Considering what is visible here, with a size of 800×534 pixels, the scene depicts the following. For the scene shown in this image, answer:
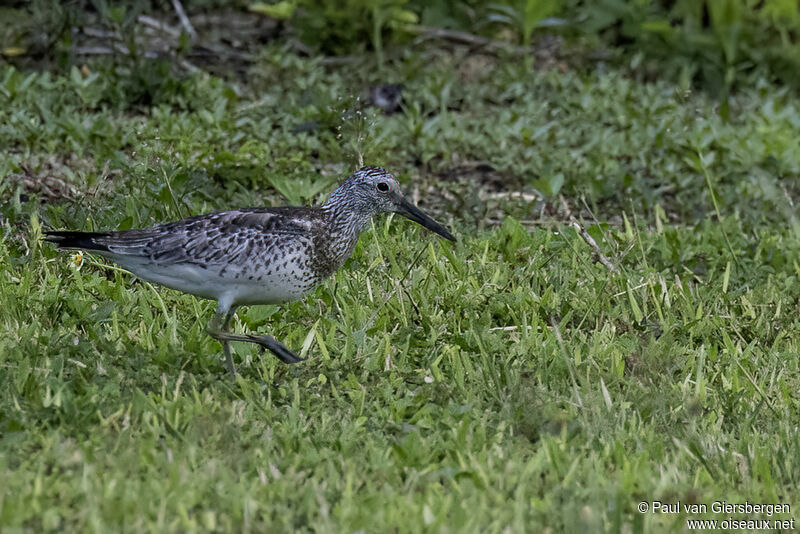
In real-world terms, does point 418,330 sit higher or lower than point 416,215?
lower

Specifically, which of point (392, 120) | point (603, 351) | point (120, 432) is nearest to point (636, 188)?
point (392, 120)

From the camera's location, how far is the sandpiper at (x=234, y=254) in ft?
16.4

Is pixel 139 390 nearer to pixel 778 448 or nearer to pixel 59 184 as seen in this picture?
pixel 778 448

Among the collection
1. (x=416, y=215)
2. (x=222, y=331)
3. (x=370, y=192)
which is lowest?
(x=222, y=331)

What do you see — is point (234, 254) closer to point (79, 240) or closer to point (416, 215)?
point (79, 240)

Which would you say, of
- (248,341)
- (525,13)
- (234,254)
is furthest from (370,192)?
(525,13)

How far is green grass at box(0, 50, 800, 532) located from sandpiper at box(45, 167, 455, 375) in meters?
0.30

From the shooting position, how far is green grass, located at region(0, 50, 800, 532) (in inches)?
160

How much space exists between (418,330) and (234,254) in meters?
1.10

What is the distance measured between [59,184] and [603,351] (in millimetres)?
3775

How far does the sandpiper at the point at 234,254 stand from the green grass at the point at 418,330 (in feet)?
0.97

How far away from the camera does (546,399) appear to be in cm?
494

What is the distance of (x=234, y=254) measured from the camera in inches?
198

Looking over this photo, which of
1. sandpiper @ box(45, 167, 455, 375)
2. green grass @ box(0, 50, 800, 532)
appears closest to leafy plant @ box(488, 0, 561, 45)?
green grass @ box(0, 50, 800, 532)
